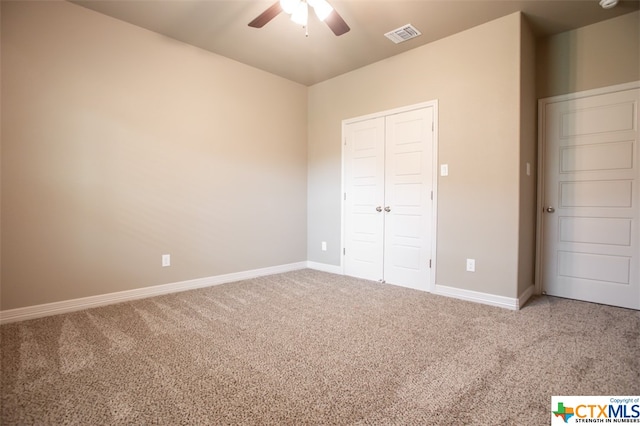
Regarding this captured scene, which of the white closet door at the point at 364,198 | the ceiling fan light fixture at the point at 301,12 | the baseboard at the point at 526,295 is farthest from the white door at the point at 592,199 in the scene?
the ceiling fan light fixture at the point at 301,12

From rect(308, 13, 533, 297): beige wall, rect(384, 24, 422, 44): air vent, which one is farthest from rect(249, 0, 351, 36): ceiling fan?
rect(308, 13, 533, 297): beige wall

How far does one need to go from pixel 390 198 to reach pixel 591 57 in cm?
236

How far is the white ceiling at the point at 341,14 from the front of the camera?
2.65 m

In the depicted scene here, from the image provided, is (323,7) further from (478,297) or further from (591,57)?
(478,297)

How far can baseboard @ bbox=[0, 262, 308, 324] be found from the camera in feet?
8.07

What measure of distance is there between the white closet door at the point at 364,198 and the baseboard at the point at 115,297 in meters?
1.23

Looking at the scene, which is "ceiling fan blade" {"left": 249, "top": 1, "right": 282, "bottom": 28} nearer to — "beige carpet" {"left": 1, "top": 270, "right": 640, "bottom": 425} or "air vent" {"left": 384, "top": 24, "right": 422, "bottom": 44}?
"air vent" {"left": 384, "top": 24, "right": 422, "bottom": 44}

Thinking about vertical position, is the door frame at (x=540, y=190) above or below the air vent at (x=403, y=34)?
below

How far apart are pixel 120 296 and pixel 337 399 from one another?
249 cm

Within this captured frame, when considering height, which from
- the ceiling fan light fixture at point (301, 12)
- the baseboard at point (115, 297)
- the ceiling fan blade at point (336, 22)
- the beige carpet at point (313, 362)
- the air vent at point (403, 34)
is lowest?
the beige carpet at point (313, 362)

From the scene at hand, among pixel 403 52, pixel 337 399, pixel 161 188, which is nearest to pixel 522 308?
pixel 337 399

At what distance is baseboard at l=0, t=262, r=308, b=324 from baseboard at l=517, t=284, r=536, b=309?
9.44 ft

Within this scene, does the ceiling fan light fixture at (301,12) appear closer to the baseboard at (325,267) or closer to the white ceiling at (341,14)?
the white ceiling at (341,14)

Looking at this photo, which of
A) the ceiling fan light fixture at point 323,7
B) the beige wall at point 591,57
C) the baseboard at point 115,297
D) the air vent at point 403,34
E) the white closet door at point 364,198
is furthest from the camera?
the white closet door at point 364,198
